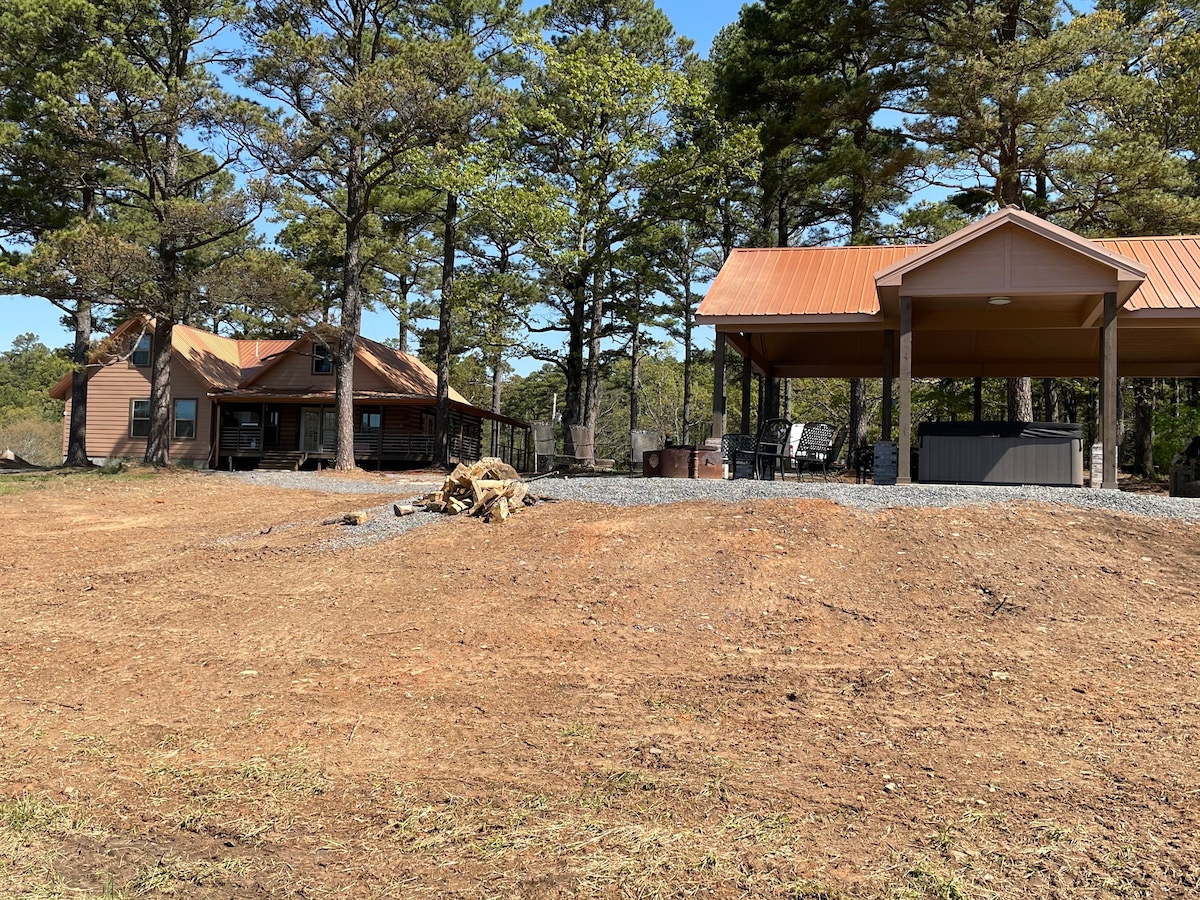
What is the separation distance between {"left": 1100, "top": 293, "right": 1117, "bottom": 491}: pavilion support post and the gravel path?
97cm

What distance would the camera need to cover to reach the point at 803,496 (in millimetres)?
9102

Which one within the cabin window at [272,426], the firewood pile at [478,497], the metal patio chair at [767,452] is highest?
the cabin window at [272,426]

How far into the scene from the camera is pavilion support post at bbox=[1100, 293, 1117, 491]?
10.4 meters

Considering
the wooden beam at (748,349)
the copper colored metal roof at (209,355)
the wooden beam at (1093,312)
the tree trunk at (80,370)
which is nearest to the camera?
the wooden beam at (1093,312)

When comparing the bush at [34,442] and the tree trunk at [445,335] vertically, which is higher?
the tree trunk at [445,335]

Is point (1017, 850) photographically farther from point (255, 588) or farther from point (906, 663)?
point (255, 588)

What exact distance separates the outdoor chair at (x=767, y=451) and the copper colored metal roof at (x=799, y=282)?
1.76m

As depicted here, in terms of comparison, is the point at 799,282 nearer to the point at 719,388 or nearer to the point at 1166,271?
the point at 719,388

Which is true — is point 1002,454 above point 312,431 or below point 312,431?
below

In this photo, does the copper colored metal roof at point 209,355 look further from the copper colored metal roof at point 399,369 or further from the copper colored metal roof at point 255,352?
the copper colored metal roof at point 399,369

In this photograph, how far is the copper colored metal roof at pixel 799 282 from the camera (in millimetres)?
12617

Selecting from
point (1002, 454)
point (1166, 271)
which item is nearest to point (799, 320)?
point (1002, 454)

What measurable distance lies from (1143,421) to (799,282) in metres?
14.4

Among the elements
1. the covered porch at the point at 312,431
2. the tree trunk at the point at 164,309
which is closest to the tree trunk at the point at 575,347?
the covered porch at the point at 312,431
